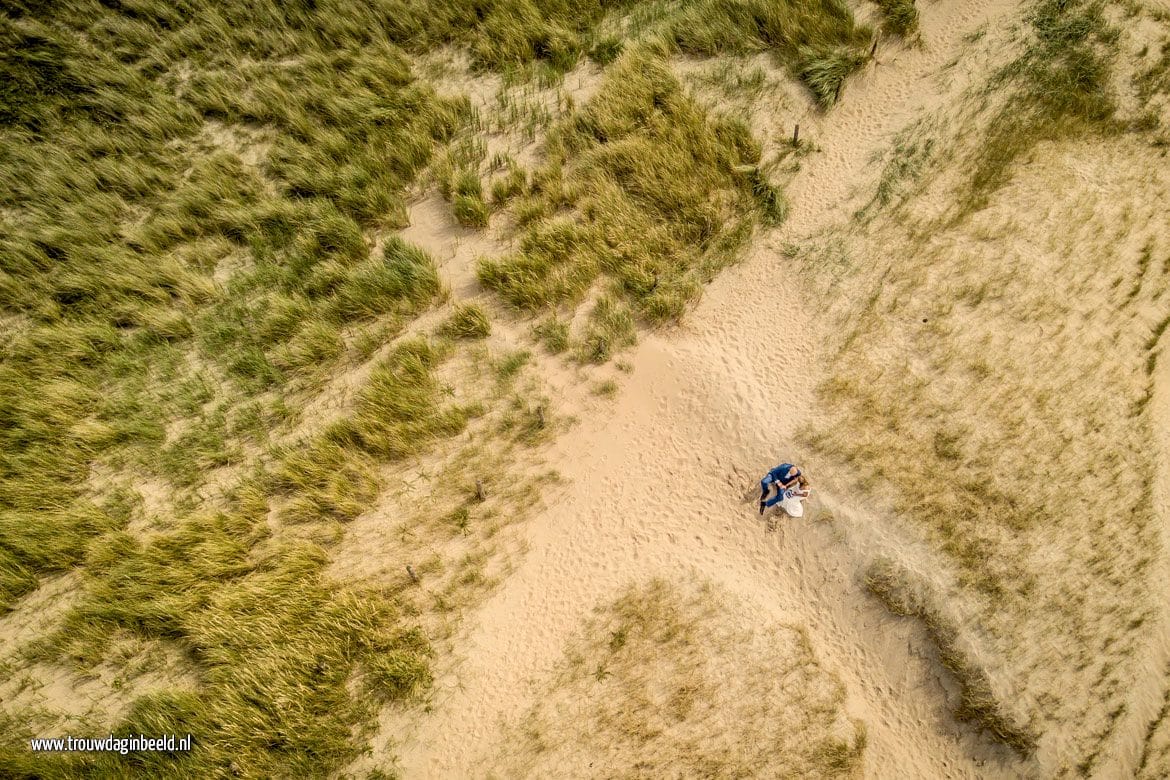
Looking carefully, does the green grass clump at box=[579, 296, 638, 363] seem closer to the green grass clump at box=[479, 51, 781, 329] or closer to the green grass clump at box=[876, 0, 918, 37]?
the green grass clump at box=[479, 51, 781, 329]

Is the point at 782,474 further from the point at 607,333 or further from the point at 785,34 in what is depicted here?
the point at 785,34

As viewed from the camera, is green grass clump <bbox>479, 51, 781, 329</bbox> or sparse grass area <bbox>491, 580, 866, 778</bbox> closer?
sparse grass area <bbox>491, 580, 866, 778</bbox>

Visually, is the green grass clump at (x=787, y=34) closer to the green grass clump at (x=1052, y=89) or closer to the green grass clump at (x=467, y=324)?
the green grass clump at (x=1052, y=89)

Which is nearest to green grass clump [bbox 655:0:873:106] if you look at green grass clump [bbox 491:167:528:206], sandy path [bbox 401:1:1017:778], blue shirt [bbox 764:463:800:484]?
sandy path [bbox 401:1:1017:778]

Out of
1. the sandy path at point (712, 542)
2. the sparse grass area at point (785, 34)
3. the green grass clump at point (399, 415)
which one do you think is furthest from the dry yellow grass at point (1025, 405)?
the green grass clump at point (399, 415)

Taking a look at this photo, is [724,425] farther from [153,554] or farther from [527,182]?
[153,554]

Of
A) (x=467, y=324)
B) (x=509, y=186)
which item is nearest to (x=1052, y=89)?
(x=509, y=186)

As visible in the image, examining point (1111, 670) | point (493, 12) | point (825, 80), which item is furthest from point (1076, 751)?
point (493, 12)
